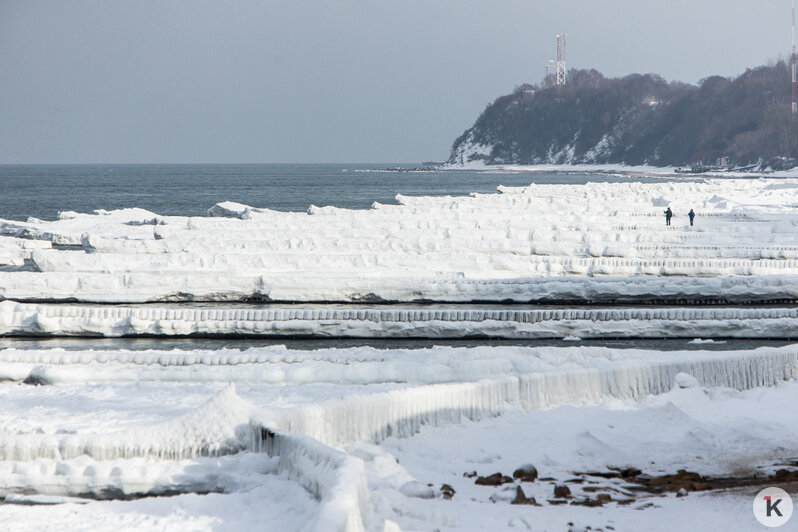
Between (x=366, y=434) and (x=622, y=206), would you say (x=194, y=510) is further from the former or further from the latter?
(x=622, y=206)

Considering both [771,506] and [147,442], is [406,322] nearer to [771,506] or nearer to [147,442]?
[147,442]

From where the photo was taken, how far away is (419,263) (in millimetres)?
19234

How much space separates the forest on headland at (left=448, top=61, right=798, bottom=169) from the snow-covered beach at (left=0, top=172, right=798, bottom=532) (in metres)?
102

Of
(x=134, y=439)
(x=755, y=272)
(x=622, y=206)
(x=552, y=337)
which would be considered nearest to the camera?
(x=134, y=439)

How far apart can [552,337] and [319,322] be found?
410 cm

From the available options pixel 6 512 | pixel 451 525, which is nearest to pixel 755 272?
pixel 451 525

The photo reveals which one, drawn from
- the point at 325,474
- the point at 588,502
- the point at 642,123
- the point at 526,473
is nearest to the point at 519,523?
the point at 588,502

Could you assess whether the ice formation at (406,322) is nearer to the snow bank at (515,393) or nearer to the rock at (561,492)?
the snow bank at (515,393)

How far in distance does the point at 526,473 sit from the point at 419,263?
12402mm

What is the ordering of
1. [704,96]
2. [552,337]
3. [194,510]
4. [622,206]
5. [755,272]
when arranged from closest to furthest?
[194,510] < [552,337] < [755,272] < [622,206] < [704,96]

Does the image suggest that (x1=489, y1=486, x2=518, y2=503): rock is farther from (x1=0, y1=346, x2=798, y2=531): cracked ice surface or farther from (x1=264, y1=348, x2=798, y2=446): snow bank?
(x1=264, y1=348, x2=798, y2=446): snow bank

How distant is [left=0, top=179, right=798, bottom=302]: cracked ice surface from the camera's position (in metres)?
17.2

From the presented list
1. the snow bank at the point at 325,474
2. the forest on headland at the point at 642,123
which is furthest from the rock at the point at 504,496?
the forest on headland at the point at 642,123

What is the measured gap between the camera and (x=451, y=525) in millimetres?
5723
